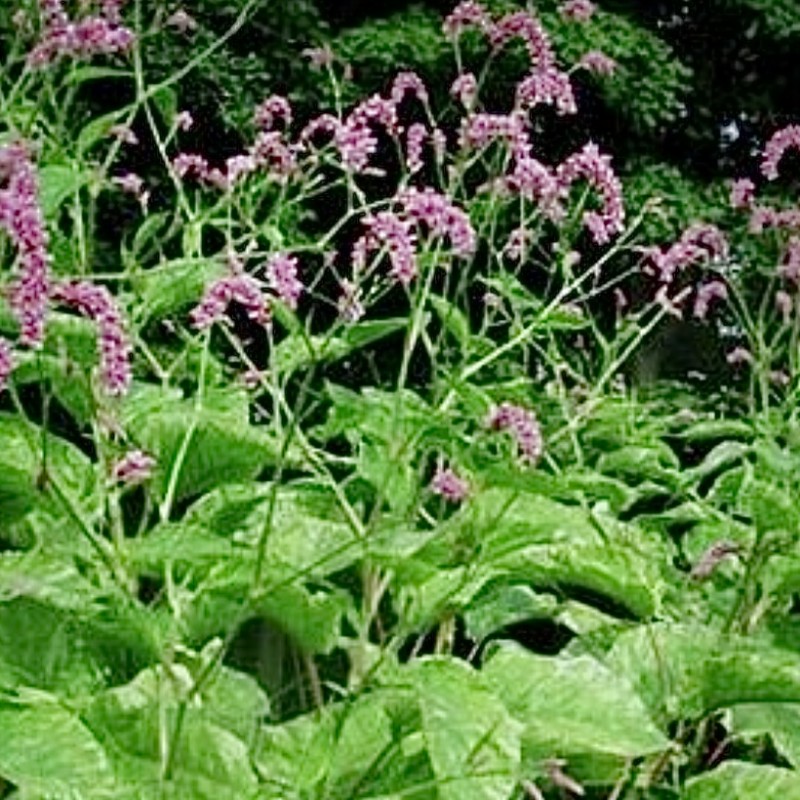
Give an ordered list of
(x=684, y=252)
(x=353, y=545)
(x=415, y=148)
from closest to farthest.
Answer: (x=353, y=545), (x=415, y=148), (x=684, y=252)

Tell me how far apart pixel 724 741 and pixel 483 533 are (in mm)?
492

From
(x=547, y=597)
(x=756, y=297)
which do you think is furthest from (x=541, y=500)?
(x=756, y=297)

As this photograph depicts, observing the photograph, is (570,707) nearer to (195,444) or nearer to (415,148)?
(195,444)

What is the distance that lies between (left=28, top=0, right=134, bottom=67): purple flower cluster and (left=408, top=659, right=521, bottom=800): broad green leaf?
0.71 metres

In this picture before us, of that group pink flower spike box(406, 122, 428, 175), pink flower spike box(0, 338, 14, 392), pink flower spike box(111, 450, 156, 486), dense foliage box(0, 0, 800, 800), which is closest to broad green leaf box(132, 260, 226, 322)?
dense foliage box(0, 0, 800, 800)

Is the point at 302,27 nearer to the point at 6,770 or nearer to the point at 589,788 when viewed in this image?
the point at 589,788

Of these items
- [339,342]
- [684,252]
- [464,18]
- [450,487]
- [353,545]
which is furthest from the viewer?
[684,252]

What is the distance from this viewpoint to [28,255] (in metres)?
1.37

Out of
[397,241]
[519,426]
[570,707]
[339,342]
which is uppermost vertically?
[397,241]

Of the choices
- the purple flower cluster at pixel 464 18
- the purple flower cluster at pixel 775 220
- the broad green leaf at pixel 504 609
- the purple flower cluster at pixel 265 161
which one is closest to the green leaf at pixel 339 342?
the purple flower cluster at pixel 265 161

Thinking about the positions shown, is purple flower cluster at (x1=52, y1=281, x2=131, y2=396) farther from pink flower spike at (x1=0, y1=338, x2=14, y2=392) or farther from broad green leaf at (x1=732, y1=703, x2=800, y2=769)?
broad green leaf at (x1=732, y1=703, x2=800, y2=769)

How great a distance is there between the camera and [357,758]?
5.29ft

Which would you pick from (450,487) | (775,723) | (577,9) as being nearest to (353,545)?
(450,487)

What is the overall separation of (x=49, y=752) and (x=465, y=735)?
289mm
